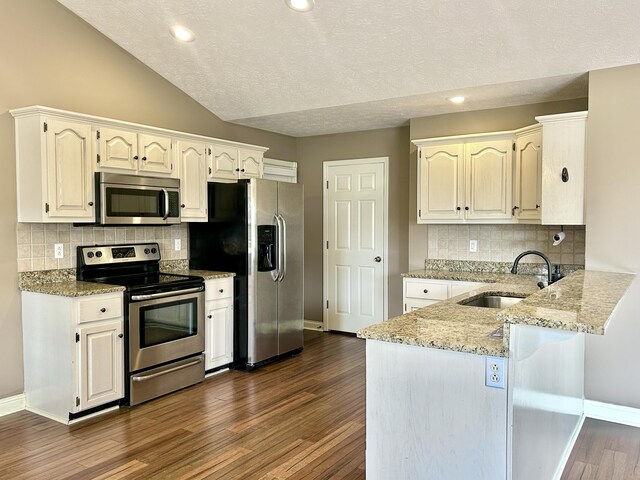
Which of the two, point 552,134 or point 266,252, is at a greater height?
point 552,134

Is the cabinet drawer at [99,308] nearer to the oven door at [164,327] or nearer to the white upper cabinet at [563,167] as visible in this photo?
the oven door at [164,327]

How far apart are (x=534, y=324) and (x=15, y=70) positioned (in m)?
3.77

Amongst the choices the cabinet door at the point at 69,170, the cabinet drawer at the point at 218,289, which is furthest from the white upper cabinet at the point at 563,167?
the cabinet door at the point at 69,170

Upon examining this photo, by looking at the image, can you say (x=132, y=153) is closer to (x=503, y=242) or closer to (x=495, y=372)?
(x=495, y=372)

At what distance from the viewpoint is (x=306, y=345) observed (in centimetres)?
560

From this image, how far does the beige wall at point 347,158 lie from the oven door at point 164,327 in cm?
235

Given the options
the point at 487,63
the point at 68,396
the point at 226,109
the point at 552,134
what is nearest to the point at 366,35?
the point at 487,63

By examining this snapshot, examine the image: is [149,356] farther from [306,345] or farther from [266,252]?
[306,345]

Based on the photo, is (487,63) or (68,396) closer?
(68,396)

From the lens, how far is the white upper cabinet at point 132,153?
3822mm

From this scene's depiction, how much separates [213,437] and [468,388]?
193 cm

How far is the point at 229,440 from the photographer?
10.3 ft

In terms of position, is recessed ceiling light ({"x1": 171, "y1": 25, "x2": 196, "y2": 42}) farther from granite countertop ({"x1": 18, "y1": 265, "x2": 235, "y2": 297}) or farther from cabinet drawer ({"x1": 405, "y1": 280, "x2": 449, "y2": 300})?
cabinet drawer ({"x1": 405, "y1": 280, "x2": 449, "y2": 300})

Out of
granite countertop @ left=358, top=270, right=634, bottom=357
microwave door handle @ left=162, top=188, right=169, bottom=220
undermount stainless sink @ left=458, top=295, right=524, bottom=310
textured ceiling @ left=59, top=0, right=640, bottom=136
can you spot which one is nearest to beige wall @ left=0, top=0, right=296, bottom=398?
textured ceiling @ left=59, top=0, right=640, bottom=136
